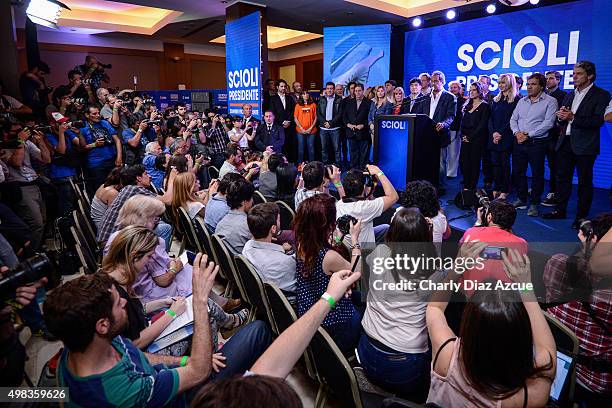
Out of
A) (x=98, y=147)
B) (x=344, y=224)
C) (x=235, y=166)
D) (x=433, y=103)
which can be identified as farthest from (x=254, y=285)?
(x=433, y=103)

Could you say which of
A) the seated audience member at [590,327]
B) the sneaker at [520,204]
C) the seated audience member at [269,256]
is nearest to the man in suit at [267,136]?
the sneaker at [520,204]

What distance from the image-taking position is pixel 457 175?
23.0ft

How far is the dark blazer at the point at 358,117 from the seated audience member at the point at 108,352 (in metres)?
5.64

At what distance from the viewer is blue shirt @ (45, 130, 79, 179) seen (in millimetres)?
4870

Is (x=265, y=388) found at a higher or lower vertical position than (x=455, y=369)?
higher

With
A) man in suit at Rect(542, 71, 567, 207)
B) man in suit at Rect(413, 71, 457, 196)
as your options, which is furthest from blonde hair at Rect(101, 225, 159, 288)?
man in suit at Rect(542, 71, 567, 207)

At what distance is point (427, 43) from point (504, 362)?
860 centimetres

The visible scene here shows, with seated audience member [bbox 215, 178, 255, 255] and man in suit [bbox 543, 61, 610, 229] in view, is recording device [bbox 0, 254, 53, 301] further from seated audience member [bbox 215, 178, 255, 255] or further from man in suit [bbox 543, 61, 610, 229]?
man in suit [bbox 543, 61, 610, 229]

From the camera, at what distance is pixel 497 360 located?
3.38 ft

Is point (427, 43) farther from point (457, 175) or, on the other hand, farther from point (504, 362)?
point (504, 362)

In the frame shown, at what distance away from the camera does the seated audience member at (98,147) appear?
5.25 meters

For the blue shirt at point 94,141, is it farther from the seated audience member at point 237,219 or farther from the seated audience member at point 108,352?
the seated audience member at point 108,352

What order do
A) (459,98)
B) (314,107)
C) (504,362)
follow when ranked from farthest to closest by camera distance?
(314,107) → (459,98) → (504,362)

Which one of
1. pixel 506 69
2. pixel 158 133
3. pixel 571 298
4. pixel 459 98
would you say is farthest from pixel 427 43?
pixel 571 298
